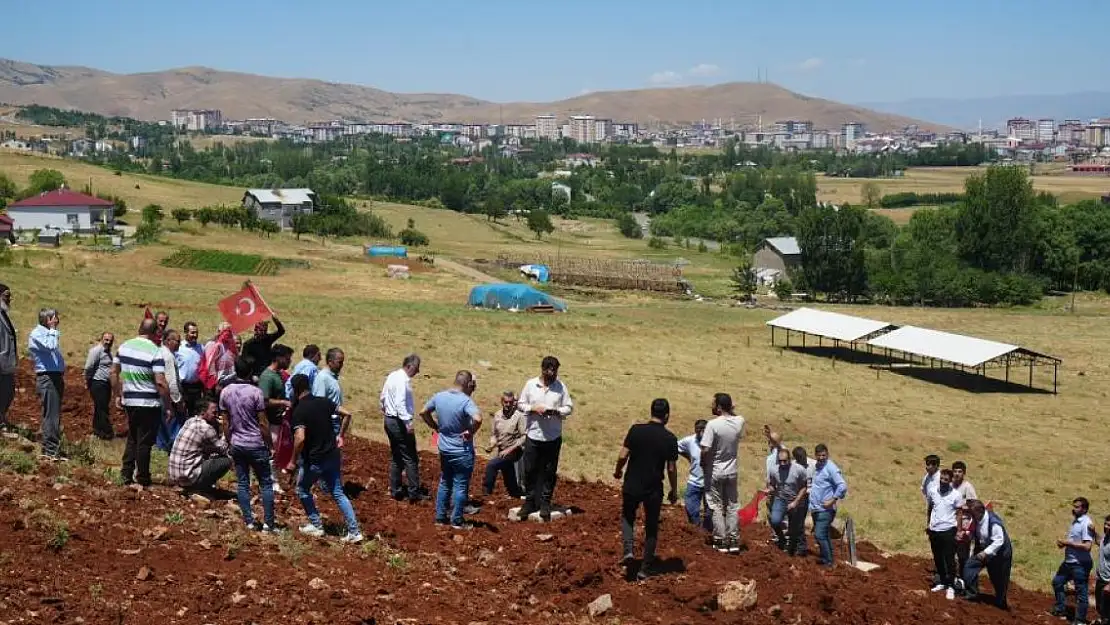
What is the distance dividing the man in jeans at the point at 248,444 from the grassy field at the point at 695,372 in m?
9.08

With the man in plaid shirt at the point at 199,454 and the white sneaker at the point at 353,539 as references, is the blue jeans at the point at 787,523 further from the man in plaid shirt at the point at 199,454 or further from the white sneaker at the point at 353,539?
the man in plaid shirt at the point at 199,454

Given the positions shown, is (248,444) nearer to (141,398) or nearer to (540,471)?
(141,398)

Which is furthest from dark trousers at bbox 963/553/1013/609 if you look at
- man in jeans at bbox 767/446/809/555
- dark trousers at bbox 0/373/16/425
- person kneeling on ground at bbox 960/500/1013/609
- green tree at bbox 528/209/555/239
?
green tree at bbox 528/209/555/239

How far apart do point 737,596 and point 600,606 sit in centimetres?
128

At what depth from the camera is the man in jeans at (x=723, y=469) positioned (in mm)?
11586

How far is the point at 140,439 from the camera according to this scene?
1175 centimetres

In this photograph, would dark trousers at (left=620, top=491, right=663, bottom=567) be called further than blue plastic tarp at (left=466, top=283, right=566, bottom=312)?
No

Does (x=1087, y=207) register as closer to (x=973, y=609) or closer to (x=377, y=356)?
(x=377, y=356)

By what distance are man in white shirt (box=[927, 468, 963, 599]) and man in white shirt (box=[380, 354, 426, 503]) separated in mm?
5792

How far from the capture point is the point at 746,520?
1439 centimetres

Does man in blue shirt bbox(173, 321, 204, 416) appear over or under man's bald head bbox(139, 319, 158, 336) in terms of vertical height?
under

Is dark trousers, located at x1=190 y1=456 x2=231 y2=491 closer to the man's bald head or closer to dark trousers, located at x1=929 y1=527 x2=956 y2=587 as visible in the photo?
the man's bald head

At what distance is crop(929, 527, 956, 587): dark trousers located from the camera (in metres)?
12.5

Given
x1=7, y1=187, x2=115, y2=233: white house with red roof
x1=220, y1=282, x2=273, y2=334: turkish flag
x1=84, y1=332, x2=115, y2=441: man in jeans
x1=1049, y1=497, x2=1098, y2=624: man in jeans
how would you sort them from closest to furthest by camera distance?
x1=1049, y1=497, x2=1098, y2=624: man in jeans, x1=84, y1=332, x2=115, y2=441: man in jeans, x1=220, y1=282, x2=273, y2=334: turkish flag, x1=7, y1=187, x2=115, y2=233: white house with red roof
